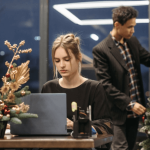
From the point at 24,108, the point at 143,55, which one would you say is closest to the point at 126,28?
the point at 143,55

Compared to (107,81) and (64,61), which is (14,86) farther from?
(107,81)

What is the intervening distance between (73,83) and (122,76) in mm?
952

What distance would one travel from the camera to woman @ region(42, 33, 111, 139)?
1.80 m

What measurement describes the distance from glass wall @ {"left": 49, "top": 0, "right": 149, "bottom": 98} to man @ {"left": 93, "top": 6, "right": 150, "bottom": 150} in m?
0.72

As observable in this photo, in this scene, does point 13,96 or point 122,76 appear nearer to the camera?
point 13,96

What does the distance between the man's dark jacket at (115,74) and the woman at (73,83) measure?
797 mm

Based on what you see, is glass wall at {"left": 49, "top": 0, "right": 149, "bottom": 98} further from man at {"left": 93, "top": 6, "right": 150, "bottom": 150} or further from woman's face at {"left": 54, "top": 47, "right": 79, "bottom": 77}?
woman's face at {"left": 54, "top": 47, "right": 79, "bottom": 77}

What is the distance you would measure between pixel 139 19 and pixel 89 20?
0.63 m

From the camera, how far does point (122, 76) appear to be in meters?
2.82

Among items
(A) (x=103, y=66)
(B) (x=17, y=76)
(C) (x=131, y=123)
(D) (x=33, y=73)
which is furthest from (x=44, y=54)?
(B) (x=17, y=76)

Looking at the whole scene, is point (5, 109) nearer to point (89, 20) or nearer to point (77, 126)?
point (77, 126)

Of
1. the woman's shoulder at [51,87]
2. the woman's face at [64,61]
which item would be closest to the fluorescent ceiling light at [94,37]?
the woman's shoulder at [51,87]

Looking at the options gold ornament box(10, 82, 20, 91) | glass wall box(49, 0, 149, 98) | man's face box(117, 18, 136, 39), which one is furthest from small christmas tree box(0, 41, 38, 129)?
glass wall box(49, 0, 149, 98)

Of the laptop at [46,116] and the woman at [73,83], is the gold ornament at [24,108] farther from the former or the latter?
the woman at [73,83]
